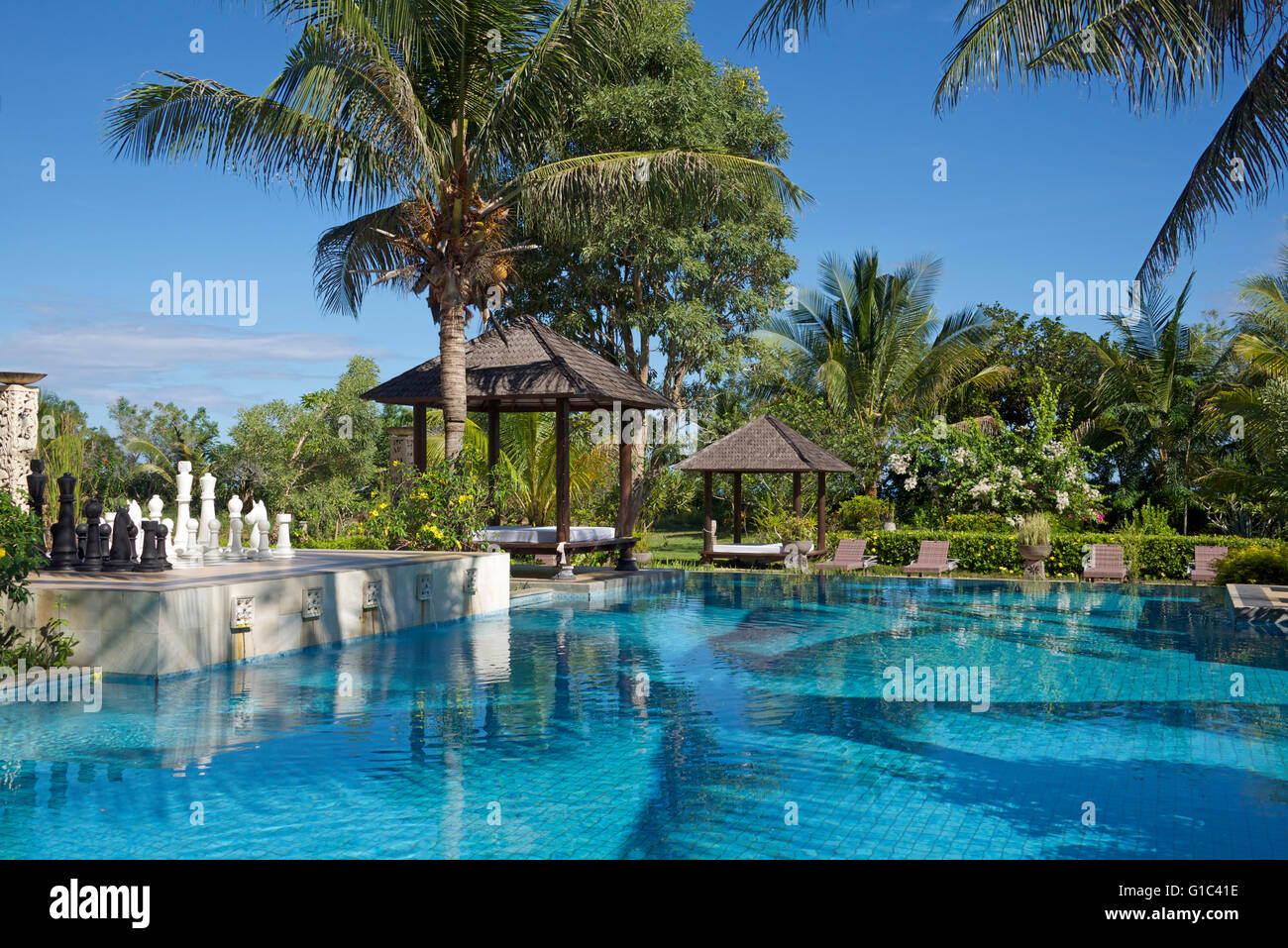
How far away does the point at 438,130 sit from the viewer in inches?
532

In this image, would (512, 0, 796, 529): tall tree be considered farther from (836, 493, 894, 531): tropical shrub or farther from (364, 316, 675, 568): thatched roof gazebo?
(364, 316, 675, 568): thatched roof gazebo

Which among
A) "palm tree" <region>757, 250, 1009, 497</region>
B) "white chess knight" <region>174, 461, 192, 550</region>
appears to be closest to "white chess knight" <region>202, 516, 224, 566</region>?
"white chess knight" <region>174, 461, 192, 550</region>

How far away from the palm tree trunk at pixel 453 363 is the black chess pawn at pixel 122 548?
5.16m

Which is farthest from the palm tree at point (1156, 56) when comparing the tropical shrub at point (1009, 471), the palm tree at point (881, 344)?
the palm tree at point (881, 344)

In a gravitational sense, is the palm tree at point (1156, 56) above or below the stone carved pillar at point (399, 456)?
above

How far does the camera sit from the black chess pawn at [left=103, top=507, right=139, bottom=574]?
31.3 feet

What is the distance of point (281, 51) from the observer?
41.8ft

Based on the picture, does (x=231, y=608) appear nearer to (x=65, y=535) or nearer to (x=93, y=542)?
(x=93, y=542)

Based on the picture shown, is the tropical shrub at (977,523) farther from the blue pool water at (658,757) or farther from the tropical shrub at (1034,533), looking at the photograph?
the blue pool water at (658,757)

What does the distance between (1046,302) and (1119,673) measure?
19.5m

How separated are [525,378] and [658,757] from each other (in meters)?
11.1

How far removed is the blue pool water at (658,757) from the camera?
15.9ft

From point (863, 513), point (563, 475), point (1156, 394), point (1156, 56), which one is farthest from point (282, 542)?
point (1156, 394)
